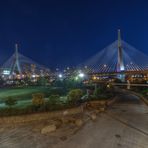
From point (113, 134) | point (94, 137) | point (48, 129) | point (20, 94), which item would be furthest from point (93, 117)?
point (20, 94)

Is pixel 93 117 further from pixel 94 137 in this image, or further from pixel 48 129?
pixel 48 129

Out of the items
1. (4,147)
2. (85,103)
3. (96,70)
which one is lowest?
(4,147)

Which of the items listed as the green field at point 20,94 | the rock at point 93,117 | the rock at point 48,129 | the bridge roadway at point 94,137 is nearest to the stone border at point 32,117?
the bridge roadway at point 94,137

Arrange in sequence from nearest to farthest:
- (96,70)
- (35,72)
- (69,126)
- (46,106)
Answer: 1. (69,126)
2. (46,106)
3. (96,70)
4. (35,72)

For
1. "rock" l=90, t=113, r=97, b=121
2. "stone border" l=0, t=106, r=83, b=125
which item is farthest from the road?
"stone border" l=0, t=106, r=83, b=125

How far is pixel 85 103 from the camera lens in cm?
1438

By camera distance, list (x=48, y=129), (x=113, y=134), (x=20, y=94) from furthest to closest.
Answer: (x=20, y=94) < (x=48, y=129) < (x=113, y=134)

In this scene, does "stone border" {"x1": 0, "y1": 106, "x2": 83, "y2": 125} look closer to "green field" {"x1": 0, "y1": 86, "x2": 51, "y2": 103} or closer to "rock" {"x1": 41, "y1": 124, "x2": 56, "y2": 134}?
"rock" {"x1": 41, "y1": 124, "x2": 56, "y2": 134}

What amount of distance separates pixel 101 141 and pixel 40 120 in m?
3.84

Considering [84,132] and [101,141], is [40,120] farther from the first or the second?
[101,141]

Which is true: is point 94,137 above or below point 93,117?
below

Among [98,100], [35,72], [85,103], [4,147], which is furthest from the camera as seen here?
[35,72]

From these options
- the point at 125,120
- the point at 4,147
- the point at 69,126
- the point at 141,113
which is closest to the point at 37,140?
the point at 4,147

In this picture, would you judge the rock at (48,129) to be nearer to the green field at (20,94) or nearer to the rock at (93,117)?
the rock at (93,117)
